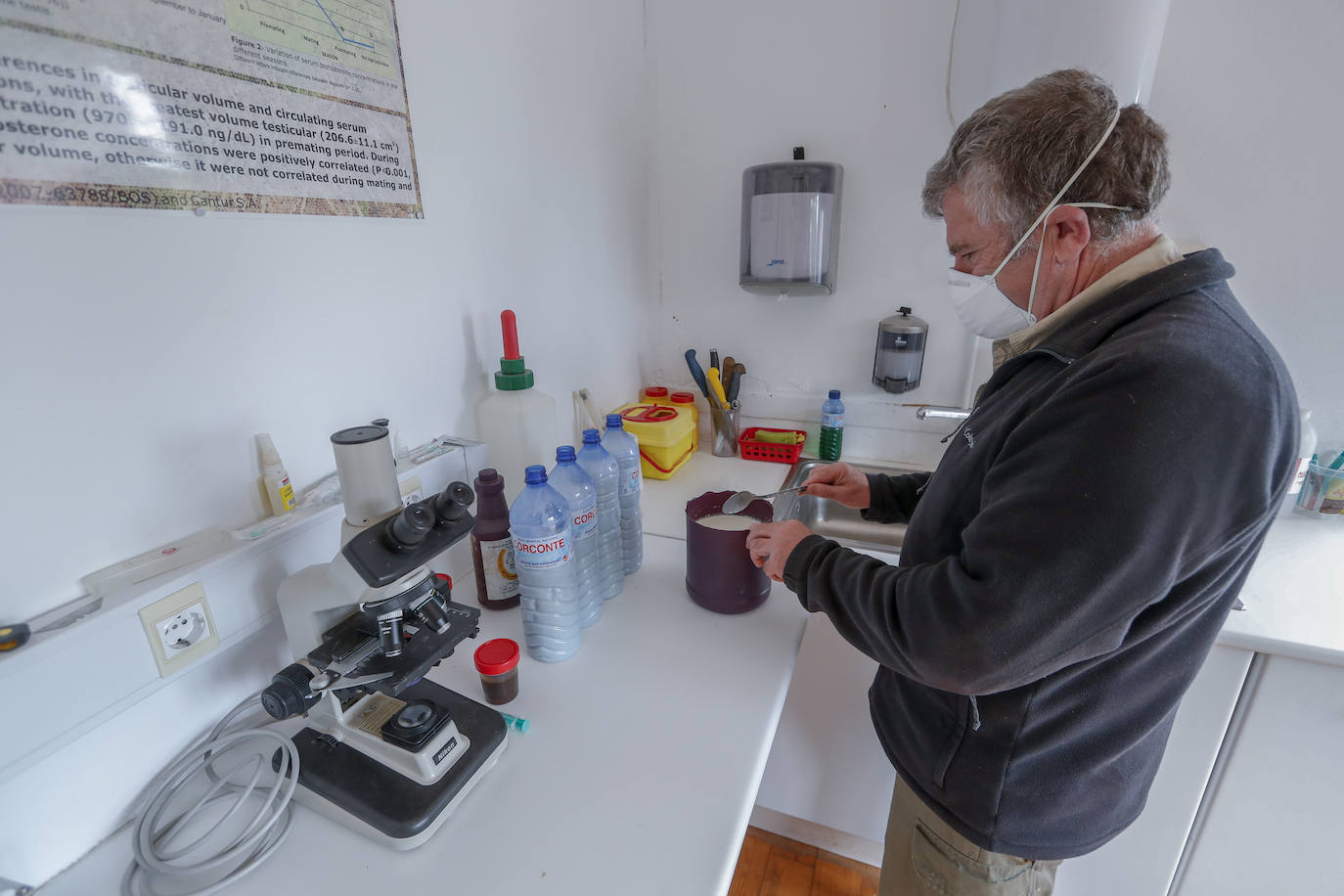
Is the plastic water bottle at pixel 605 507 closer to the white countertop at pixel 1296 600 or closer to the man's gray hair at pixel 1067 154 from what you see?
the man's gray hair at pixel 1067 154

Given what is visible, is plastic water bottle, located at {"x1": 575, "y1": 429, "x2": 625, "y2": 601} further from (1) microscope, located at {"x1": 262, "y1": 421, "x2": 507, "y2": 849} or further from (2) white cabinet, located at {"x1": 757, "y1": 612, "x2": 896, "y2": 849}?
(2) white cabinet, located at {"x1": 757, "y1": 612, "x2": 896, "y2": 849}

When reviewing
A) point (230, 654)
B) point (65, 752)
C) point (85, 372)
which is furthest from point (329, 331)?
point (65, 752)

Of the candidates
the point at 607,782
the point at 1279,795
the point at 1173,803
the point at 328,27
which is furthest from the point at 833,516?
the point at 328,27

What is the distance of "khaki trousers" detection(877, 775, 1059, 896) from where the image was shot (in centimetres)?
83

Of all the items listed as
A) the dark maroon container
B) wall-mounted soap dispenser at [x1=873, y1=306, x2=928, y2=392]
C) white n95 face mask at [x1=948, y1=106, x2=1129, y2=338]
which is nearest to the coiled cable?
the dark maroon container

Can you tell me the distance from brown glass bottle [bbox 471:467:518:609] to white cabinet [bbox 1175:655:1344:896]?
4.37 ft

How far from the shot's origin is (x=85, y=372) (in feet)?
2.02

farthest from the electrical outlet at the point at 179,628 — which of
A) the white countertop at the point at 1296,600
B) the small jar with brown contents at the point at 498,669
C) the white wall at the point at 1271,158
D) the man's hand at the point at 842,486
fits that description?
the white wall at the point at 1271,158

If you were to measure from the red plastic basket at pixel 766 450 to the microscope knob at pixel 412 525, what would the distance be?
49.0 inches

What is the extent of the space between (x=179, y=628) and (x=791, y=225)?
4.87ft

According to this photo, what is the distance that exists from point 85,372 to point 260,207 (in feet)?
0.97

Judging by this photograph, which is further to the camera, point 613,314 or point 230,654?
point 613,314

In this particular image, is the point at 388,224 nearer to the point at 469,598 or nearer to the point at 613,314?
the point at 469,598

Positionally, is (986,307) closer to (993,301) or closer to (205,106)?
(993,301)
